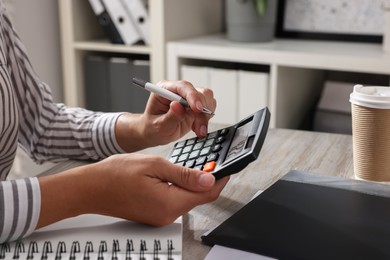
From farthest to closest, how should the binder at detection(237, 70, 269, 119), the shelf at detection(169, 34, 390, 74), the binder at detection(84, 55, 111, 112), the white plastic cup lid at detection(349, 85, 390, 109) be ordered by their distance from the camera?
1. the binder at detection(84, 55, 111, 112)
2. the binder at detection(237, 70, 269, 119)
3. the shelf at detection(169, 34, 390, 74)
4. the white plastic cup lid at detection(349, 85, 390, 109)

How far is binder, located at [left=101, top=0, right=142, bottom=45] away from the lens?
2.02 meters

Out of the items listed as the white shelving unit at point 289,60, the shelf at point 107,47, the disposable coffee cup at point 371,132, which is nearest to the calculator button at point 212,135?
the disposable coffee cup at point 371,132

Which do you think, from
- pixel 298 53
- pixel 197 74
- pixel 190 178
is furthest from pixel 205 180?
pixel 197 74

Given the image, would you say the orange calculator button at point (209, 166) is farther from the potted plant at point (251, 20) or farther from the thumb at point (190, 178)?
the potted plant at point (251, 20)

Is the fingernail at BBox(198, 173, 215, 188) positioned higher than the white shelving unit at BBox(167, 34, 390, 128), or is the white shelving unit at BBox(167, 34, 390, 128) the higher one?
the fingernail at BBox(198, 173, 215, 188)

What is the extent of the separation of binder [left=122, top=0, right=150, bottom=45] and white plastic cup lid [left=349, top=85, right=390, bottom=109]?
1.29m

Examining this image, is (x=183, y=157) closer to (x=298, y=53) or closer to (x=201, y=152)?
(x=201, y=152)

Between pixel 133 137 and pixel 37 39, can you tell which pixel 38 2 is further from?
pixel 133 137

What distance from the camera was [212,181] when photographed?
65 centimetres

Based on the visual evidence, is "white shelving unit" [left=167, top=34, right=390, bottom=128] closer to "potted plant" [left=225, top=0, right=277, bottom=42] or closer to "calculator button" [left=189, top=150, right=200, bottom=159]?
"potted plant" [left=225, top=0, right=277, bottom=42]

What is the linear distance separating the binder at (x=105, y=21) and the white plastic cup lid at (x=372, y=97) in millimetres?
1364

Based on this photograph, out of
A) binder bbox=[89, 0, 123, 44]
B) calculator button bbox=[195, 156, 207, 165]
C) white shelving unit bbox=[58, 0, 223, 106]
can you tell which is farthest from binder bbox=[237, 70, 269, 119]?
calculator button bbox=[195, 156, 207, 165]

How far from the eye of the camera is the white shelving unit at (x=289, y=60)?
1699mm

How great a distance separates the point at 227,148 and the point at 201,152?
0.05 metres
